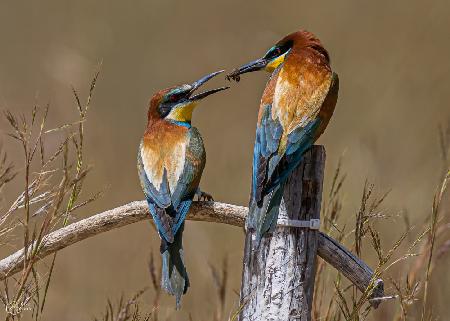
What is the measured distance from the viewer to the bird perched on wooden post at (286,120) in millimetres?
3047

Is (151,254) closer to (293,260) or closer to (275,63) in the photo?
(293,260)

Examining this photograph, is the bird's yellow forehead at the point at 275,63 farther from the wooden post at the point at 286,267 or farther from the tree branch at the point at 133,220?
the wooden post at the point at 286,267

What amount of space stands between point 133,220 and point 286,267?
1.80ft

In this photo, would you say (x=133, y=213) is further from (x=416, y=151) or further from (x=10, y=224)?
(x=416, y=151)

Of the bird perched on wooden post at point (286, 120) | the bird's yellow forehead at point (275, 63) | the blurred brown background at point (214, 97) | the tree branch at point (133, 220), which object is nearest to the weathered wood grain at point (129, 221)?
the tree branch at point (133, 220)

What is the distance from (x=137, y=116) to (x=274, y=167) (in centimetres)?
296

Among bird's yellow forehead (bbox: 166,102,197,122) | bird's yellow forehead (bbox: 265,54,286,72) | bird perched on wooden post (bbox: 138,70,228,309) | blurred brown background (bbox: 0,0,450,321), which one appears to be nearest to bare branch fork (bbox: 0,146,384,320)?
bird perched on wooden post (bbox: 138,70,228,309)

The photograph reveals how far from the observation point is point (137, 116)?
235 inches

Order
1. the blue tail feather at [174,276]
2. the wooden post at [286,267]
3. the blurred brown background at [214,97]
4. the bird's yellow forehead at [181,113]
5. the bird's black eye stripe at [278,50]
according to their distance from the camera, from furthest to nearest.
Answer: the blurred brown background at [214,97], the bird's yellow forehead at [181,113], the bird's black eye stripe at [278,50], the blue tail feather at [174,276], the wooden post at [286,267]

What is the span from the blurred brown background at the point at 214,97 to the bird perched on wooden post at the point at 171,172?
0.91 m

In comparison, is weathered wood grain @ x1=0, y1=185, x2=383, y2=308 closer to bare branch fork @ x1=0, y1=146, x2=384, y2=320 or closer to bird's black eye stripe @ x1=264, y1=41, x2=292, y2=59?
bare branch fork @ x1=0, y1=146, x2=384, y2=320

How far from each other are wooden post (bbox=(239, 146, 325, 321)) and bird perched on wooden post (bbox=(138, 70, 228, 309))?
0.35m

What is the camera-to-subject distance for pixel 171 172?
3.59 metres

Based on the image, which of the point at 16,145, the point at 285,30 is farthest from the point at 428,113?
the point at 16,145
